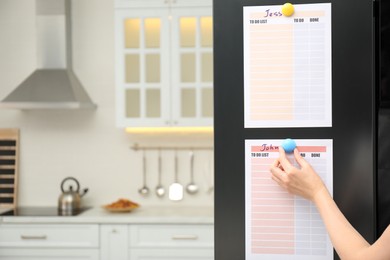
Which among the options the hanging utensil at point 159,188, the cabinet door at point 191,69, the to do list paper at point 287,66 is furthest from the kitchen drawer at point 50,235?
the to do list paper at point 287,66

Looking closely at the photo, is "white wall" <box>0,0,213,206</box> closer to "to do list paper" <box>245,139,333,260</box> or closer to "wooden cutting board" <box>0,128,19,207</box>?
"wooden cutting board" <box>0,128,19,207</box>

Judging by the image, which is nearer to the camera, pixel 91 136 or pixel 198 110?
pixel 198 110

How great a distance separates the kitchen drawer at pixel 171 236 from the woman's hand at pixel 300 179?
2.10 m

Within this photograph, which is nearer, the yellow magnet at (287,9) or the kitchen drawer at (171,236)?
the yellow magnet at (287,9)

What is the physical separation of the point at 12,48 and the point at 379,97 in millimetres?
3389

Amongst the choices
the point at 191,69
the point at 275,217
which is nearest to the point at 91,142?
the point at 191,69

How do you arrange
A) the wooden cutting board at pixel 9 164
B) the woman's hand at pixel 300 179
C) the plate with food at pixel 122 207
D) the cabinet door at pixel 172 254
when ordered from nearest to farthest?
the woman's hand at pixel 300 179 → the cabinet door at pixel 172 254 → the plate with food at pixel 122 207 → the wooden cutting board at pixel 9 164

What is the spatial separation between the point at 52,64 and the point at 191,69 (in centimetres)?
105

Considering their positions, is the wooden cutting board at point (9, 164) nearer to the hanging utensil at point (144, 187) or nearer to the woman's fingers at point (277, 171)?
the hanging utensil at point (144, 187)

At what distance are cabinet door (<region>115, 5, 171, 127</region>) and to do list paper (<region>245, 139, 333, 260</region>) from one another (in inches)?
87.6

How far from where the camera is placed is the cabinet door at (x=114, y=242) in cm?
322

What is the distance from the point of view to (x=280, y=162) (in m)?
1.17

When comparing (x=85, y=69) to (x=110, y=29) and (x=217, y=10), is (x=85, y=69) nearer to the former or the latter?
(x=110, y=29)

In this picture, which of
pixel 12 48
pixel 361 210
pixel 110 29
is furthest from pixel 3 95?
pixel 361 210
